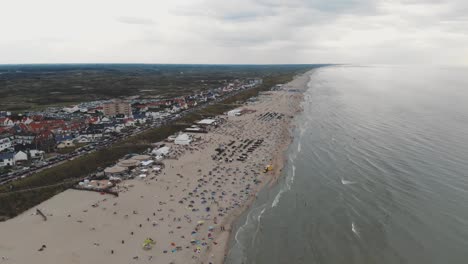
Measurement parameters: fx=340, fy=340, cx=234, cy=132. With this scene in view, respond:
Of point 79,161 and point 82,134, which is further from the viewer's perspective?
point 82,134

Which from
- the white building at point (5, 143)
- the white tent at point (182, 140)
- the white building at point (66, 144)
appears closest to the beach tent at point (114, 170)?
the white building at point (66, 144)

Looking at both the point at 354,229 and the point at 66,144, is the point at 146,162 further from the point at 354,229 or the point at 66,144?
the point at 354,229

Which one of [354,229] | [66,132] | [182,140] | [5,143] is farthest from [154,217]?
[66,132]

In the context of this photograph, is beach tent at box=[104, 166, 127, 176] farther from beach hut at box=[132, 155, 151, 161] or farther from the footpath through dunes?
beach hut at box=[132, 155, 151, 161]

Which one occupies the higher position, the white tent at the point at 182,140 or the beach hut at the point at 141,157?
the white tent at the point at 182,140

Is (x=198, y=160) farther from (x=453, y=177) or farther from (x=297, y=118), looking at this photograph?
(x=297, y=118)

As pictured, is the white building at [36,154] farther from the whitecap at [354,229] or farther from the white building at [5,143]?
the whitecap at [354,229]

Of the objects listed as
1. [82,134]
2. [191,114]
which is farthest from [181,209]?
[191,114]
